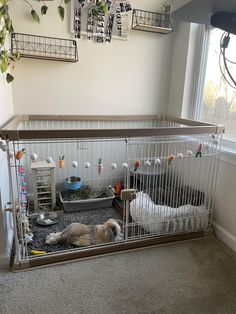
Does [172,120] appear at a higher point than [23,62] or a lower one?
lower

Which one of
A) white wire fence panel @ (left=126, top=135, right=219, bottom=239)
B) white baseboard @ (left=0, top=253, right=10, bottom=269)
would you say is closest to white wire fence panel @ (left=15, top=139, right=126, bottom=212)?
white wire fence panel @ (left=126, top=135, right=219, bottom=239)

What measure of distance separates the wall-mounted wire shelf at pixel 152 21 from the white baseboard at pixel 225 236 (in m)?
1.79

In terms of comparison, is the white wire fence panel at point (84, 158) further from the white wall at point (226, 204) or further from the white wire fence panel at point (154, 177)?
the white wall at point (226, 204)

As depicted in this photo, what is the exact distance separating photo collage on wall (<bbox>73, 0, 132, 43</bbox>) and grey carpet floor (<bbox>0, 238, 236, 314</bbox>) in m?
1.90

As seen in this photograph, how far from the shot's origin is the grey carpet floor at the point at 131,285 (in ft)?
4.01

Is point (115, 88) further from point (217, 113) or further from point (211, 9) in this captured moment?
point (211, 9)

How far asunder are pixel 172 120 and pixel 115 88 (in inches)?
25.8

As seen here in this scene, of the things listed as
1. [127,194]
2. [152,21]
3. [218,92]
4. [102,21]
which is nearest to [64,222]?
[127,194]

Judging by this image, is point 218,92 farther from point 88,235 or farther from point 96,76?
point 88,235

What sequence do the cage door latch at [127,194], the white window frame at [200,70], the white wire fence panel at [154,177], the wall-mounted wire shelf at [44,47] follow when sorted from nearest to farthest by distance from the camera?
the cage door latch at [127,194], the white wire fence panel at [154,177], the wall-mounted wire shelf at [44,47], the white window frame at [200,70]

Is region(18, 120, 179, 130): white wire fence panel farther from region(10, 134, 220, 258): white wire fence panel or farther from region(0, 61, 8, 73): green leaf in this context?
region(0, 61, 8, 73): green leaf

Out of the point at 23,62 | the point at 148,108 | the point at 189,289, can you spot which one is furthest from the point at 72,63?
the point at 189,289

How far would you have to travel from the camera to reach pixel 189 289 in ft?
4.43

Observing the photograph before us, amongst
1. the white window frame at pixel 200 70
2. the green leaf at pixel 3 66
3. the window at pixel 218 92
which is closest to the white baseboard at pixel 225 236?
the window at pixel 218 92
